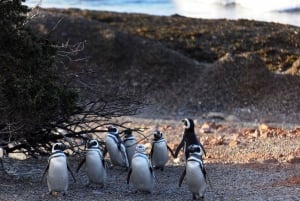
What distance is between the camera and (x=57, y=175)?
855 cm

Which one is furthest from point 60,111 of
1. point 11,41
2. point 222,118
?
point 222,118

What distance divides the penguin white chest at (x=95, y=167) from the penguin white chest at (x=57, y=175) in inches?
24.1

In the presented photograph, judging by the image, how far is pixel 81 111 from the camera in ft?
34.4

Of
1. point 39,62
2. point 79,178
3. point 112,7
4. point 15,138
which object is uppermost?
point 112,7

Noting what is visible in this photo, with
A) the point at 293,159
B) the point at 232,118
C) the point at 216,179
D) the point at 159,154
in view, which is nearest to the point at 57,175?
the point at 159,154

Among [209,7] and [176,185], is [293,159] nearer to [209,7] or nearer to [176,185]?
[176,185]

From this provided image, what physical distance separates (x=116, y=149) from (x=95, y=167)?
134 centimetres

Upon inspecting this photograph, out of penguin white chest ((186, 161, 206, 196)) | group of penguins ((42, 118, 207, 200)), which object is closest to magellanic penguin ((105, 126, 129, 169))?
group of penguins ((42, 118, 207, 200))

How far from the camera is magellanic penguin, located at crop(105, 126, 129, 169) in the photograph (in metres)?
10.5

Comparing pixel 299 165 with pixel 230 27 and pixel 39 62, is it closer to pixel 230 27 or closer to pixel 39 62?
pixel 39 62

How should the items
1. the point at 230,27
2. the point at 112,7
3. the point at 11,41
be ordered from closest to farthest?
the point at 11,41, the point at 230,27, the point at 112,7

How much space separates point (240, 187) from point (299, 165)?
5.40 feet

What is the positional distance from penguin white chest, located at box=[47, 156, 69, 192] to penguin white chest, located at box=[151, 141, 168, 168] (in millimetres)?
2154

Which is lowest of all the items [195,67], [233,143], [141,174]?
[233,143]
